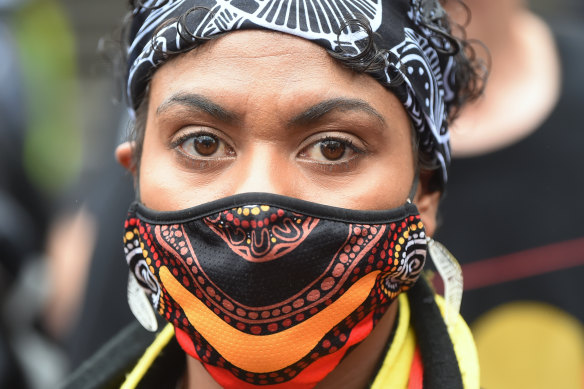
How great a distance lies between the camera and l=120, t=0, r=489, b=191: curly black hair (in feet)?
8.93

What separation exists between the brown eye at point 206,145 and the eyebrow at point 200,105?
87 millimetres

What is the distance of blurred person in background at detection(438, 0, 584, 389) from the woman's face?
2007mm

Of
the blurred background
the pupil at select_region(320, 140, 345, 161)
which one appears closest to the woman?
the pupil at select_region(320, 140, 345, 161)

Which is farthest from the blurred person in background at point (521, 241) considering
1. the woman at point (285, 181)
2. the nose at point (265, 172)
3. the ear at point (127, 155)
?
the nose at point (265, 172)

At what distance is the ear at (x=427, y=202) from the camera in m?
3.06

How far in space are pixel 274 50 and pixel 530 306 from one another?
2.64m

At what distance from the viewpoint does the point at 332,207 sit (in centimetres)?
267

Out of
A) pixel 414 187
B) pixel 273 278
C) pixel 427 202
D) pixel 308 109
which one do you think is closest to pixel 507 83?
pixel 427 202

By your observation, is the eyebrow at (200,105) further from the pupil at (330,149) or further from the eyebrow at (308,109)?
the pupil at (330,149)

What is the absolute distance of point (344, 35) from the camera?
8.93 feet

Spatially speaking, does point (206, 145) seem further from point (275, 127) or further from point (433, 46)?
point (433, 46)

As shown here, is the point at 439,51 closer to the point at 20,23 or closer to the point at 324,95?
the point at 324,95

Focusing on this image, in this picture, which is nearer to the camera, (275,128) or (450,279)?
(275,128)

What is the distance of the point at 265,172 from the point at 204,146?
0.25 metres
